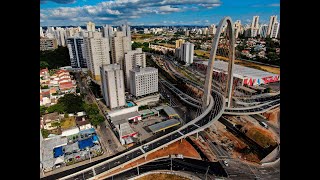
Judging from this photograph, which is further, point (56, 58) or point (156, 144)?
point (56, 58)

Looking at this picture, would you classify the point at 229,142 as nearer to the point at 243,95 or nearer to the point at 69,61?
the point at 243,95

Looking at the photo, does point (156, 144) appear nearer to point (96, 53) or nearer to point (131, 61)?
point (131, 61)

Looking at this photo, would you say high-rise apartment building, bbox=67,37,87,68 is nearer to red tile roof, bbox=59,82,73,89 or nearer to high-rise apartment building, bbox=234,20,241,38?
red tile roof, bbox=59,82,73,89

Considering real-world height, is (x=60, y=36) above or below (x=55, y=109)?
above

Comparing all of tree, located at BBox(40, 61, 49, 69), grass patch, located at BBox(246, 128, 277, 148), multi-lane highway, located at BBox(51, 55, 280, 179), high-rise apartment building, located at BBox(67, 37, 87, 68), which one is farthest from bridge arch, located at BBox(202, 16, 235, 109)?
tree, located at BBox(40, 61, 49, 69)

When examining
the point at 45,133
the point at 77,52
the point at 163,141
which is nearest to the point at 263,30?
the point at 77,52

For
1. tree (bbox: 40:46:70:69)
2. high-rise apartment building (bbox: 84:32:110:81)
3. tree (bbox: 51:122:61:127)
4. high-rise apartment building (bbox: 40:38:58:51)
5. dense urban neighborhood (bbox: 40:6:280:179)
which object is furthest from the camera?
high-rise apartment building (bbox: 40:38:58:51)
